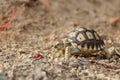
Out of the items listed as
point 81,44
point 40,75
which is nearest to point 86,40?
point 81,44

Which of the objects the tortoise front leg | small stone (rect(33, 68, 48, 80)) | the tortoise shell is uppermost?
the tortoise shell

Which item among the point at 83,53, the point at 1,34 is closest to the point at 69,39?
the point at 83,53

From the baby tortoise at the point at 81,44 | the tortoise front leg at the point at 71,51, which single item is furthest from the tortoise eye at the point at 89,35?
the tortoise front leg at the point at 71,51

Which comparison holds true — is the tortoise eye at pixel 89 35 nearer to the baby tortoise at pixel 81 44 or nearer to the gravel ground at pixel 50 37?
the baby tortoise at pixel 81 44

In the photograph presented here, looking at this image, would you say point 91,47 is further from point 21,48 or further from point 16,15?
point 16,15

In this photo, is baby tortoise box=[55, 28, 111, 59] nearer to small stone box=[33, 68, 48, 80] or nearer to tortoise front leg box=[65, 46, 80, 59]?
tortoise front leg box=[65, 46, 80, 59]

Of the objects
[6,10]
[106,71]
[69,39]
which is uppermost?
[6,10]

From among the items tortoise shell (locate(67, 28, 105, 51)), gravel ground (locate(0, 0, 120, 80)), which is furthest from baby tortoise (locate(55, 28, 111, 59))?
gravel ground (locate(0, 0, 120, 80))
